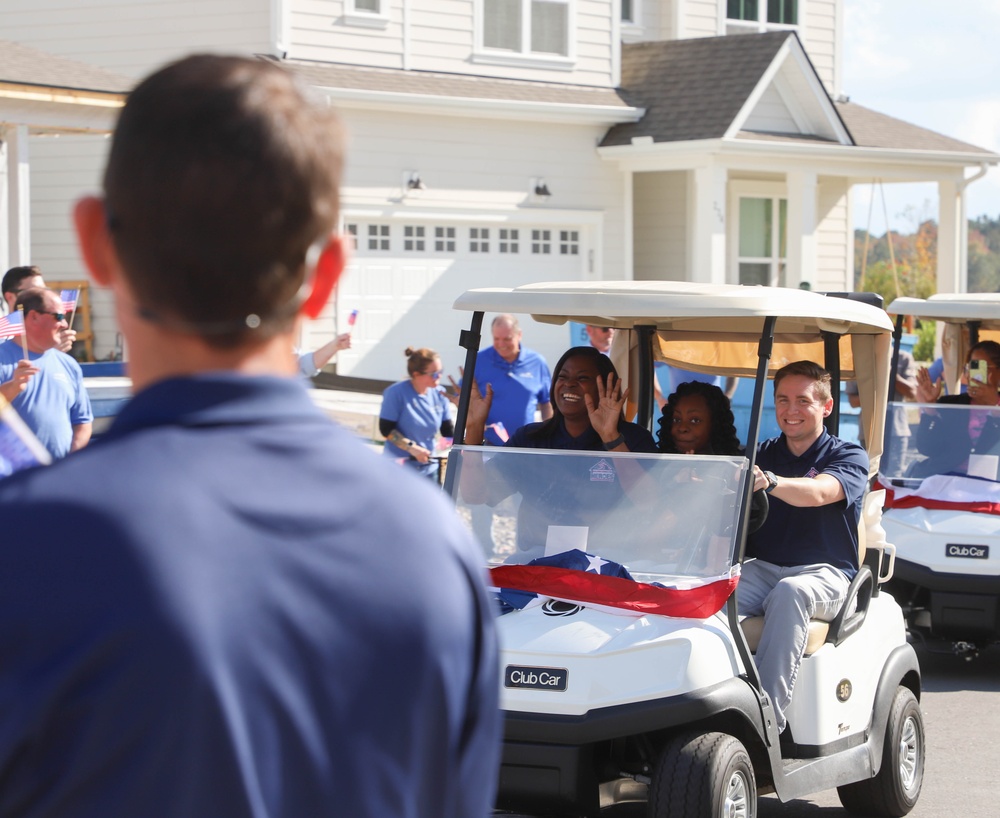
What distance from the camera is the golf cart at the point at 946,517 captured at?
7547 millimetres

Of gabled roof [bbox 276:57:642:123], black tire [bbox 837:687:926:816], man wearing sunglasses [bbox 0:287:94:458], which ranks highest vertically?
gabled roof [bbox 276:57:642:123]

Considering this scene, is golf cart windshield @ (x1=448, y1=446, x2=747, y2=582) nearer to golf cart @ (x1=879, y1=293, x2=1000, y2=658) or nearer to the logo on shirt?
the logo on shirt

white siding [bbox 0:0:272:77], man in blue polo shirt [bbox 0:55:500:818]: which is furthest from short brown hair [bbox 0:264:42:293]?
white siding [bbox 0:0:272:77]

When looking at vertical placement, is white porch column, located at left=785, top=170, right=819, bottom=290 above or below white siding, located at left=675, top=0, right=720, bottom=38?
below

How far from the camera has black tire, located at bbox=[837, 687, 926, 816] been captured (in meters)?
5.35

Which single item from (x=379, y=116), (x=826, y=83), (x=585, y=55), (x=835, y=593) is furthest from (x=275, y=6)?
(x=835, y=593)

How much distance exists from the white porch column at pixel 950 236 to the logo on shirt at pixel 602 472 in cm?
1737

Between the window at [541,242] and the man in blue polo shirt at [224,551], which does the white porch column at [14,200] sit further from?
the man in blue polo shirt at [224,551]

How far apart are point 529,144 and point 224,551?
1726cm

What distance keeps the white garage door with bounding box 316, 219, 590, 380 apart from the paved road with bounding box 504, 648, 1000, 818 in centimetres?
955

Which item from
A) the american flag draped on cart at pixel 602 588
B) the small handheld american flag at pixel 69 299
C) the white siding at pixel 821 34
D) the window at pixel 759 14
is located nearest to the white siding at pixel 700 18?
the window at pixel 759 14

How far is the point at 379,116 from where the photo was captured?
55.2 feet

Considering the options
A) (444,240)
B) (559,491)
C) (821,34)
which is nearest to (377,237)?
(444,240)

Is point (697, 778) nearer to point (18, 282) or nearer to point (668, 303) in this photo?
point (668, 303)
